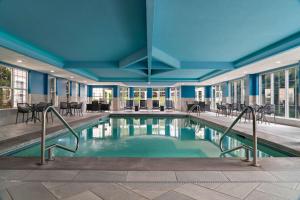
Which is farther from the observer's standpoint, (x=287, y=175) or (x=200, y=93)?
(x=200, y=93)

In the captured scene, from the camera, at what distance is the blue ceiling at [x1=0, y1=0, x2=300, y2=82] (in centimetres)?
363

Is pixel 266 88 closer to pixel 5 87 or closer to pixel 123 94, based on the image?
pixel 5 87

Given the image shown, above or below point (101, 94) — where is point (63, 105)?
below

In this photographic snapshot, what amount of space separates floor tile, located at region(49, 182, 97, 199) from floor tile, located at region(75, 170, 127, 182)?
13 centimetres

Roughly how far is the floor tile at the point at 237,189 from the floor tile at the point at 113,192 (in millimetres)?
868

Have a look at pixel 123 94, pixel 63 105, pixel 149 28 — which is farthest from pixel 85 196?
pixel 123 94

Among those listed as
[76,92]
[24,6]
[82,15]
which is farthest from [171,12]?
[76,92]

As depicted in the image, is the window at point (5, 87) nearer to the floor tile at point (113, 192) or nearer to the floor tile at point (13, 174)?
the floor tile at point (13, 174)

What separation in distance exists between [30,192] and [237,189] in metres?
2.12

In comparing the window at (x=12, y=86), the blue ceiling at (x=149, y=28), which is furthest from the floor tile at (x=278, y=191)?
the window at (x=12, y=86)

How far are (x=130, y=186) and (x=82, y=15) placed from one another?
338cm

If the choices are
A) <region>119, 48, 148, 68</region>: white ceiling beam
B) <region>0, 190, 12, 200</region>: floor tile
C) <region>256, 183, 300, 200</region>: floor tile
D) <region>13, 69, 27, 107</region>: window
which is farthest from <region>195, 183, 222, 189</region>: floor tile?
<region>13, 69, 27, 107</region>: window

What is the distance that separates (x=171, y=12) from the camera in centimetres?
391

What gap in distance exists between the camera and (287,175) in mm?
2533
